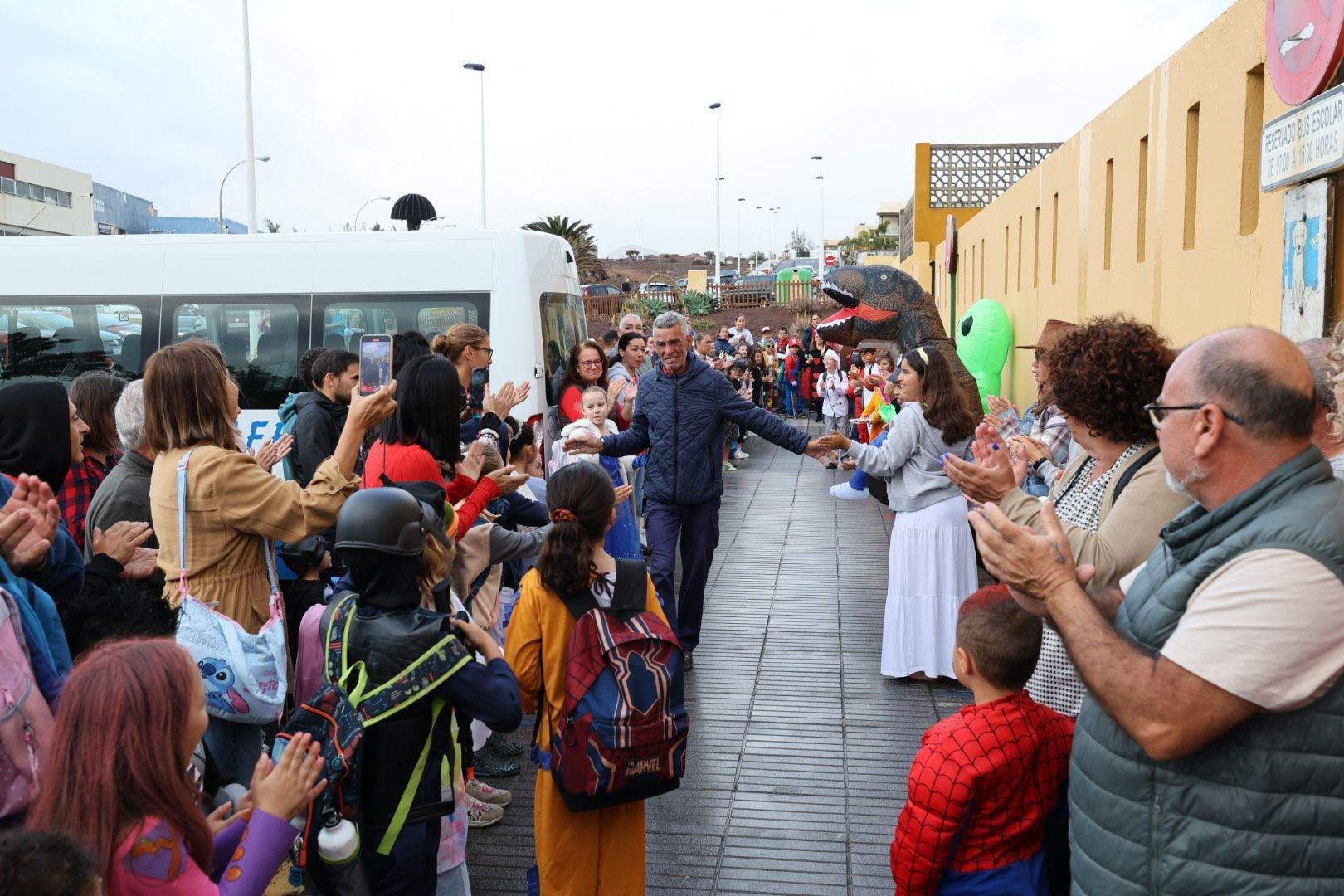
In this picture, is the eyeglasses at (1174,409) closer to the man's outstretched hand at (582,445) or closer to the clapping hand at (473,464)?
the clapping hand at (473,464)

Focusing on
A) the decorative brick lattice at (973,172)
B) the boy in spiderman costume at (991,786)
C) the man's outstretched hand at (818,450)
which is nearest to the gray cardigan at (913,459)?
the man's outstretched hand at (818,450)

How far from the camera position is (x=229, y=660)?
3463 millimetres

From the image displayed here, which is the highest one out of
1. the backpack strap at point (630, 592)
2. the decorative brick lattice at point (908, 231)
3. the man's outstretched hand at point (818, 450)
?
the decorative brick lattice at point (908, 231)

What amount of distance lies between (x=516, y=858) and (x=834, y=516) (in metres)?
8.38

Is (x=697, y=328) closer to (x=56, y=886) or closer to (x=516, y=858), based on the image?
(x=516, y=858)

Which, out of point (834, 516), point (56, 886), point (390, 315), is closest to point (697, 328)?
point (834, 516)

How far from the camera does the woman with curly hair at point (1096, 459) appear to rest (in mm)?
3146

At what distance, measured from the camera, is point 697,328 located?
39688mm

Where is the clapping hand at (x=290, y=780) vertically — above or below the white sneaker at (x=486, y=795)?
above

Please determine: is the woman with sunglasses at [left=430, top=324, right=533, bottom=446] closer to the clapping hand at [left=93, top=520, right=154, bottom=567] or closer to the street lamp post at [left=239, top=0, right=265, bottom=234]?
the clapping hand at [left=93, top=520, right=154, bottom=567]

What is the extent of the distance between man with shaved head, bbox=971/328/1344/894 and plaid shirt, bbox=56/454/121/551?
353 cm

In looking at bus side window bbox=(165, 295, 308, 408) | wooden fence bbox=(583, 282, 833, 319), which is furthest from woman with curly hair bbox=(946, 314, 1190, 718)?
wooden fence bbox=(583, 282, 833, 319)

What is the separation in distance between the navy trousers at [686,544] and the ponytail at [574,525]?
3194mm

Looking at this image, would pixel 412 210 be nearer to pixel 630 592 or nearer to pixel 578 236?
pixel 630 592
